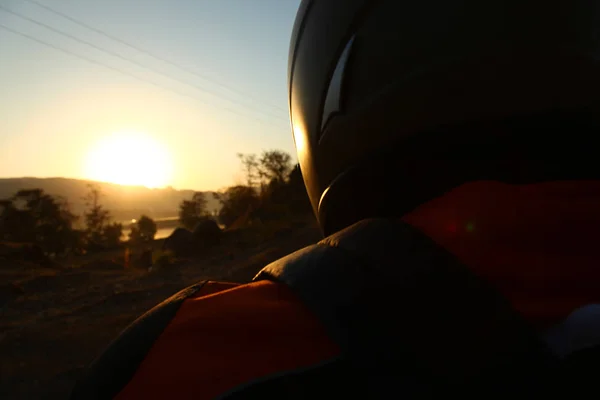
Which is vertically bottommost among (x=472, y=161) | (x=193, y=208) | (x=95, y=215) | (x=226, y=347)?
(x=226, y=347)

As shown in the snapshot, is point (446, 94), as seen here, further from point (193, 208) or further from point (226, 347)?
point (193, 208)

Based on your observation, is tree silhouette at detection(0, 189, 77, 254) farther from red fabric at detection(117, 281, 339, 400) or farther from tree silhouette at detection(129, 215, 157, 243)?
red fabric at detection(117, 281, 339, 400)

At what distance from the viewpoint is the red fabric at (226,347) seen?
48 cm

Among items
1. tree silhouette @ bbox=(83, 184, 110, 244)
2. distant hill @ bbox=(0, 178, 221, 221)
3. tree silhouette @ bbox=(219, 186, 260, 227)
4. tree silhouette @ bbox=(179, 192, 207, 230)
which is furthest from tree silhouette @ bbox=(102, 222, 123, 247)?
distant hill @ bbox=(0, 178, 221, 221)

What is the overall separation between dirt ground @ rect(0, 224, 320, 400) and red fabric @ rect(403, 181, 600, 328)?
2.99 meters

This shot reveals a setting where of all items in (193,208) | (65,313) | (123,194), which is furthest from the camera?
(123,194)

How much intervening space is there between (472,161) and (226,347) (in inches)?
32.6

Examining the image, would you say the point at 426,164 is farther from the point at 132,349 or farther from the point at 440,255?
the point at 132,349

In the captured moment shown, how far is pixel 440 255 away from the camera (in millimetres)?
614

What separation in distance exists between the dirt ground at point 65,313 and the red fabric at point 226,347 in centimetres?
287

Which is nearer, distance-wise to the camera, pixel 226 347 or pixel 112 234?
pixel 226 347

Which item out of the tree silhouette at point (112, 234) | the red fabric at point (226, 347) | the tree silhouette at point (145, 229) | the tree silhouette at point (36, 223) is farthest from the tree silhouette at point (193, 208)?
the red fabric at point (226, 347)

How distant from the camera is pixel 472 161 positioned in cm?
110

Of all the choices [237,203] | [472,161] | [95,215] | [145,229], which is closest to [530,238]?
[472,161]
